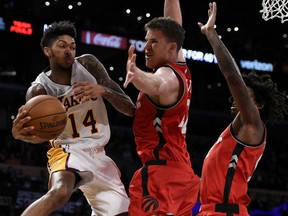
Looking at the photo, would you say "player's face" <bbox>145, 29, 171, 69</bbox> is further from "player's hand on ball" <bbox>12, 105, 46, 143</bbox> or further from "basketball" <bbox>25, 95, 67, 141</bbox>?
"player's hand on ball" <bbox>12, 105, 46, 143</bbox>

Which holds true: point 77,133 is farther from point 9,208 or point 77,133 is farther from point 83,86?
point 9,208

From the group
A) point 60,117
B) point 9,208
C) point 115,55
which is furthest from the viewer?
point 115,55

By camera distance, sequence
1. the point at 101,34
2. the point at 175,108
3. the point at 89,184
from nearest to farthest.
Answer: the point at 175,108, the point at 89,184, the point at 101,34

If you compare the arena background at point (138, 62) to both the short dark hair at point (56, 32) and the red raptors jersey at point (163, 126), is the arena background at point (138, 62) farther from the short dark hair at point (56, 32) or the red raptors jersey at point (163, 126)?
the red raptors jersey at point (163, 126)

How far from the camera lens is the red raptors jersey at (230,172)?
12.9ft

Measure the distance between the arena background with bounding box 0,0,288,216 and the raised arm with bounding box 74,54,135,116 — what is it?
8231mm

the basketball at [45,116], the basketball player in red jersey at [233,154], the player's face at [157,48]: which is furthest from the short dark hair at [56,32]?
the basketball player in red jersey at [233,154]

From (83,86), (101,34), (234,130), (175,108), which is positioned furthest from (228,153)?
(101,34)

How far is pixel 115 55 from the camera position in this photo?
19.2 metres

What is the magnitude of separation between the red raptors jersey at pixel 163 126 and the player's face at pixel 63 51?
85 cm

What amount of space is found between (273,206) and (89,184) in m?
11.3

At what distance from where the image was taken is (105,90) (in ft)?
13.8

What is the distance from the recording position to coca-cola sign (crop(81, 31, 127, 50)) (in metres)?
17.8

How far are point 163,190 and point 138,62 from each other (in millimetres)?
15204
